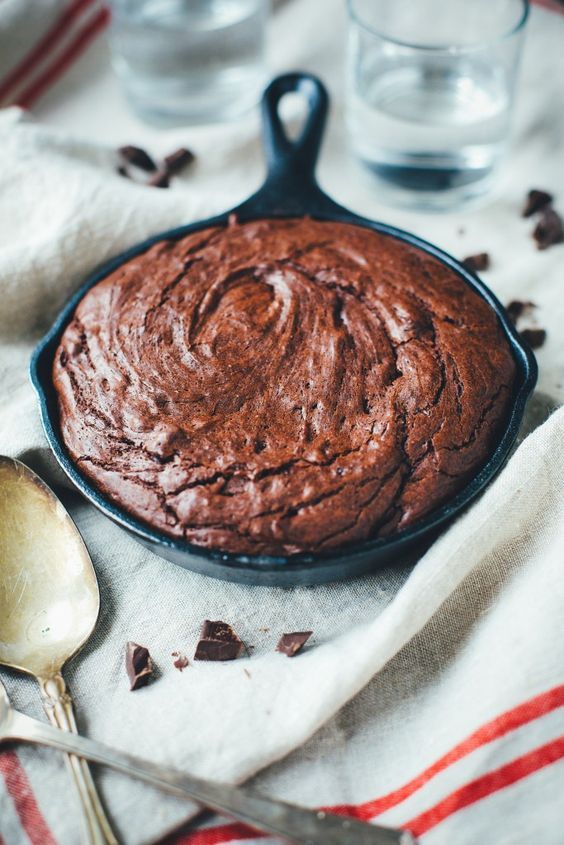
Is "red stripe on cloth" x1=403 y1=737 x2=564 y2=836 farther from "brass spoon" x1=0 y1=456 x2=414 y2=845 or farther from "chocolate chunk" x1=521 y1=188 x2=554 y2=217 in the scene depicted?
"chocolate chunk" x1=521 y1=188 x2=554 y2=217

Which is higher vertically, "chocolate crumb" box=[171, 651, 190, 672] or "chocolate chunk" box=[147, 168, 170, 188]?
"chocolate chunk" box=[147, 168, 170, 188]

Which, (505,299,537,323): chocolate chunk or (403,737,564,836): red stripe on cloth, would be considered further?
(505,299,537,323): chocolate chunk

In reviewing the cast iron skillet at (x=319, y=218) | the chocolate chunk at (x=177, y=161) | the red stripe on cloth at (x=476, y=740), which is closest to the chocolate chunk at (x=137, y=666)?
the cast iron skillet at (x=319, y=218)

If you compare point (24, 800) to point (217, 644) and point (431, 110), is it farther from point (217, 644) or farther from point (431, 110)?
point (431, 110)

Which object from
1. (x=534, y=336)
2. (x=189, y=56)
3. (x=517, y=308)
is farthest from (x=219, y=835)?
(x=189, y=56)

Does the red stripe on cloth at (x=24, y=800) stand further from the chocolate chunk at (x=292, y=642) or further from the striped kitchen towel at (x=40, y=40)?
the striped kitchen towel at (x=40, y=40)

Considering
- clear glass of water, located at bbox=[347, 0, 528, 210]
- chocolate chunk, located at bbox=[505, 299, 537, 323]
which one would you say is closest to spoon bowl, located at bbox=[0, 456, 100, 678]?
chocolate chunk, located at bbox=[505, 299, 537, 323]

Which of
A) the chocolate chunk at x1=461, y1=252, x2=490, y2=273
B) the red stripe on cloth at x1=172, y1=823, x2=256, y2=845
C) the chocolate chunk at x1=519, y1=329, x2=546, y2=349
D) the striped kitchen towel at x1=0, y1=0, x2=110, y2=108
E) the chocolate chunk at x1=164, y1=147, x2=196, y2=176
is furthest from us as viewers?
the striped kitchen towel at x1=0, y1=0, x2=110, y2=108
